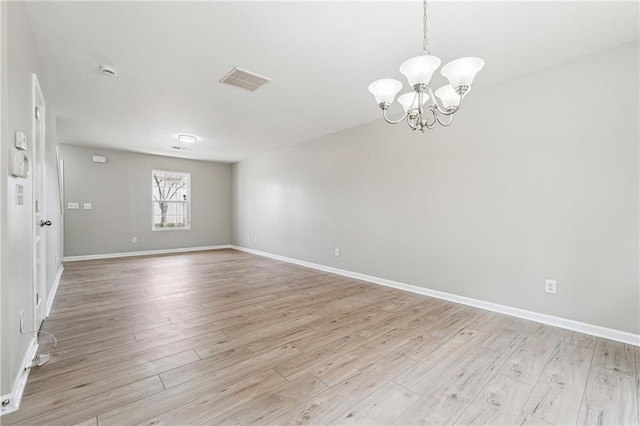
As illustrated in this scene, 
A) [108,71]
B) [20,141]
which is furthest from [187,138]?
[20,141]

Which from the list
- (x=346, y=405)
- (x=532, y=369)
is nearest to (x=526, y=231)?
(x=532, y=369)

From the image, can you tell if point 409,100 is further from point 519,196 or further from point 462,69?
point 519,196

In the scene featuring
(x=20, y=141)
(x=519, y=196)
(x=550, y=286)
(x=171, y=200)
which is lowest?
(x=550, y=286)

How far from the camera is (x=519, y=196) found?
9.23ft

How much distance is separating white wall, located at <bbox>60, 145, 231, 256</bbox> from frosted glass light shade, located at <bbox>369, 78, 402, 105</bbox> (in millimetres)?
6590

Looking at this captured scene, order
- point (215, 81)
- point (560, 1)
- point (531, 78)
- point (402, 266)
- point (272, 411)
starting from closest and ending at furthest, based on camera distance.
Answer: point (272, 411)
point (560, 1)
point (531, 78)
point (215, 81)
point (402, 266)

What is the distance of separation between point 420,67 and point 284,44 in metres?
1.22

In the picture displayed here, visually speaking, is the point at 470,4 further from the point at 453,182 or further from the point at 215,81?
the point at 215,81

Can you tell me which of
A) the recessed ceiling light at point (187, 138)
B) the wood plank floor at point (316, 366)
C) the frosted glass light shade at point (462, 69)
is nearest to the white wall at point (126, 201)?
the recessed ceiling light at point (187, 138)

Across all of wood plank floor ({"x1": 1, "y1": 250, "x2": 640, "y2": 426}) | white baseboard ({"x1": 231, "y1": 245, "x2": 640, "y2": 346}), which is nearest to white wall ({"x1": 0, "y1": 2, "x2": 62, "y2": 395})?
wood plank floor ({"x1": 1, "y1": 250, "x2": 640, "y2": 426})

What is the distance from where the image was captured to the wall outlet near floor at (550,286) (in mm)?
2619

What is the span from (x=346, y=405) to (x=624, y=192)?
277 cm

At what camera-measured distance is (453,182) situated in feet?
10.9

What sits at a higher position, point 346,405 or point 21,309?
point 21,309
